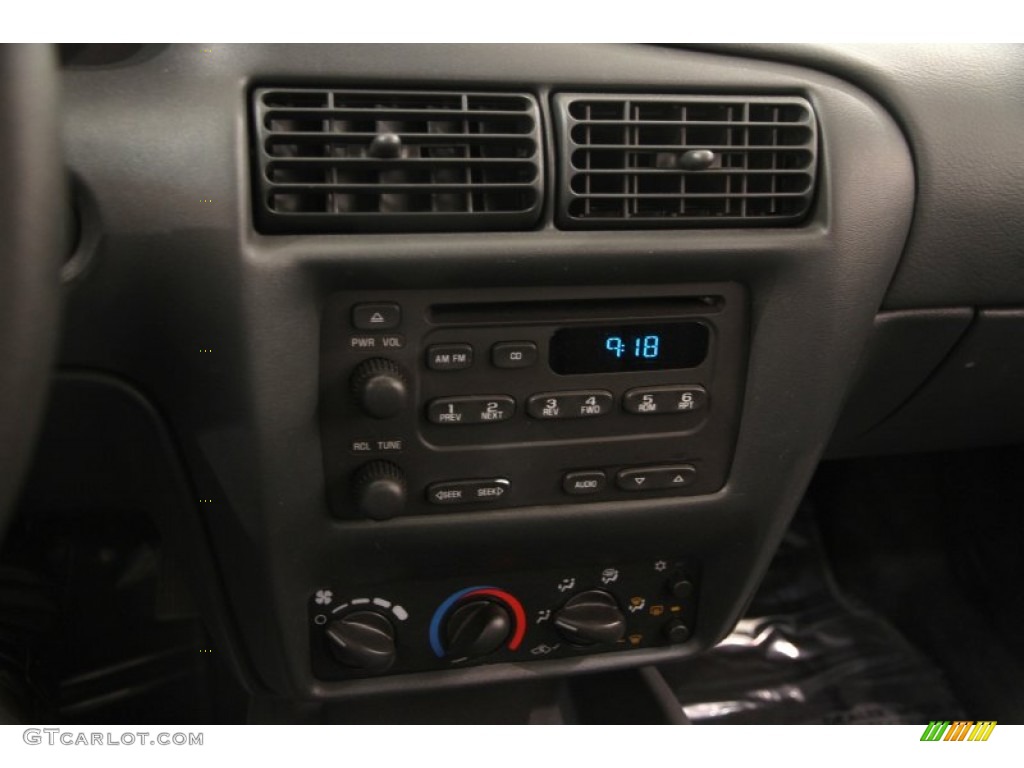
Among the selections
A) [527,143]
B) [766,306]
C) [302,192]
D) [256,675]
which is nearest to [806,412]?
[766,306]

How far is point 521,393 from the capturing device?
2.52ft

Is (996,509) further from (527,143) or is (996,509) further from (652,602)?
(527,143)

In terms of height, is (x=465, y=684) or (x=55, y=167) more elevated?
(x=55, y=167)

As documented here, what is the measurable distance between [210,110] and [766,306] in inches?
18.4

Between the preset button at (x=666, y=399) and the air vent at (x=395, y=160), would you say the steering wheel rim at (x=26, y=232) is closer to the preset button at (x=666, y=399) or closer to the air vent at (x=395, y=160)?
the air vent at (x=395, y=160)

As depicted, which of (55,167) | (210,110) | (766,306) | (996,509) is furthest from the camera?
(996,509)

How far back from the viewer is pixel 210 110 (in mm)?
644

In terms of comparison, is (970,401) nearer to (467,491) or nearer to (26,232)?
(467,491)

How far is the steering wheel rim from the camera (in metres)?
0.39

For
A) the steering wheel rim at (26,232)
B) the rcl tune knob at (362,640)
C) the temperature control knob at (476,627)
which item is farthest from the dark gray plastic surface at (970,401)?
the steering wheel rim at (26,232)

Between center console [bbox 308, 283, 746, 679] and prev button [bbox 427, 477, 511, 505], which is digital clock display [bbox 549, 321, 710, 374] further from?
prev button [bbox 427, 477, 511, 505]
